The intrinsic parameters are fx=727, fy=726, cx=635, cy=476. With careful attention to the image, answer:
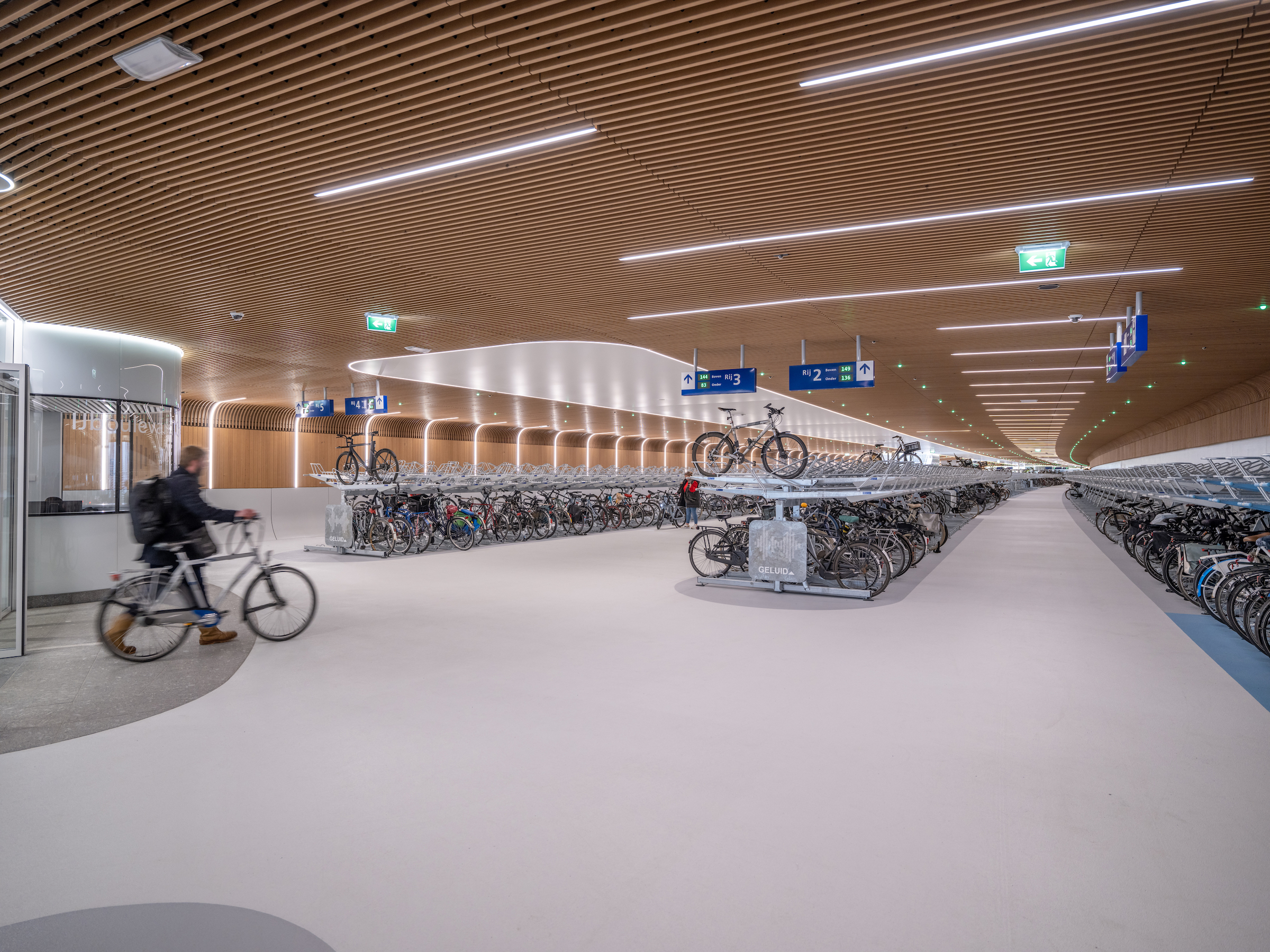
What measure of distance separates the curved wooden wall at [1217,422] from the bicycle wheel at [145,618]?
17.9 metres

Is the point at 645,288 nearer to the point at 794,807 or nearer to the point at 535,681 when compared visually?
the point at 535,681

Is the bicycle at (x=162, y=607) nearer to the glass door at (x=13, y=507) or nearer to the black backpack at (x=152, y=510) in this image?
the black backpack at (x=152, y=510)

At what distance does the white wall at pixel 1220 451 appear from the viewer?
14859 millimetres

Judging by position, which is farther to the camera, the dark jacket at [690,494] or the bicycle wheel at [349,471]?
the dark jacket at [690,494]

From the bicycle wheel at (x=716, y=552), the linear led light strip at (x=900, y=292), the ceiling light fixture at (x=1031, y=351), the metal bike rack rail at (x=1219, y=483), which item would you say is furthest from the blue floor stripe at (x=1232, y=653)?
the ceiling light fixture at (x=1031, y=351)

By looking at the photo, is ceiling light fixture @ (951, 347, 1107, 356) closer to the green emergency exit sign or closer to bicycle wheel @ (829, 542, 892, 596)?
the green emergency exit sign

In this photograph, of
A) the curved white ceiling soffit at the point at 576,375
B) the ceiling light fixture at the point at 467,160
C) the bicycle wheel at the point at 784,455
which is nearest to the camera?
the ceiling light fixture at the point at 467,160

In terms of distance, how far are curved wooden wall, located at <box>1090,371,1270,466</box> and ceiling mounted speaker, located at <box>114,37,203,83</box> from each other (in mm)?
17691

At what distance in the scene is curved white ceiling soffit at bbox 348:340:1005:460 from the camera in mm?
12617

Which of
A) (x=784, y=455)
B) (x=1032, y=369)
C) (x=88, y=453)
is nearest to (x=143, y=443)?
(x=88, y=453)

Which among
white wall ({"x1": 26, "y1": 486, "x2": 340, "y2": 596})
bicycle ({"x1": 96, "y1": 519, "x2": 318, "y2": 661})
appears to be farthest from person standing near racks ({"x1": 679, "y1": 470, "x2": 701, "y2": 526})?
bicycle ({"x1": 96, "y1": 519, "x2": 318, "y2": 661})

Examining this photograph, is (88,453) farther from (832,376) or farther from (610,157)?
(832,376)

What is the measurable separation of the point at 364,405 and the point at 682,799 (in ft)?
52.6

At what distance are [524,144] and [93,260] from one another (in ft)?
16.1
